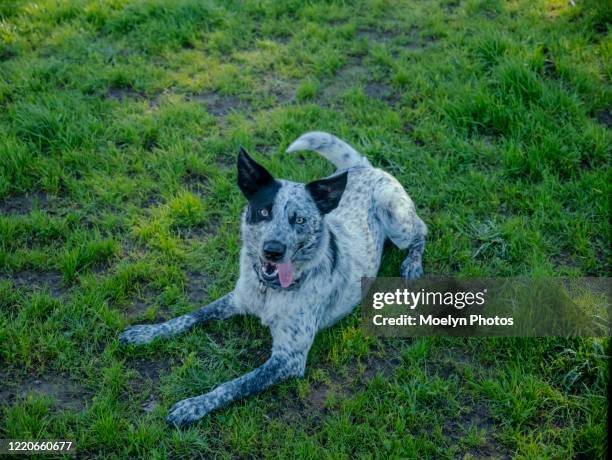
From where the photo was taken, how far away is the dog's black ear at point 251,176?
3.82 m

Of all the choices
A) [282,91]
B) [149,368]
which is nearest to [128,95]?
[282,91]

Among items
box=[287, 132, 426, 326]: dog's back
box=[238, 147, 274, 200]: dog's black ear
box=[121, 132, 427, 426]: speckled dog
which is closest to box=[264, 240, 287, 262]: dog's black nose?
box=[121, 132, 427, 426]: speckled dog

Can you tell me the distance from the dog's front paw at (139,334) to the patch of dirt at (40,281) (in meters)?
0.70

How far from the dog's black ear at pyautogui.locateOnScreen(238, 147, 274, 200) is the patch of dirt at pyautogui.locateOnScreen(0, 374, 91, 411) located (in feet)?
5.50

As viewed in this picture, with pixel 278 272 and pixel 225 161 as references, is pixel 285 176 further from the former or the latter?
pixel 278 272

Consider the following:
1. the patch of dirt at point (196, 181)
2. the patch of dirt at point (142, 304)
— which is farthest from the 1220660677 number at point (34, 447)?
the patch of dirt at point (196, 181)

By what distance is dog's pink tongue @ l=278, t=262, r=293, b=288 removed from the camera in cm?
388

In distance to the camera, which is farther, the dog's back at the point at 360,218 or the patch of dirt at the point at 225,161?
the patch of dirt at the point at 225,161

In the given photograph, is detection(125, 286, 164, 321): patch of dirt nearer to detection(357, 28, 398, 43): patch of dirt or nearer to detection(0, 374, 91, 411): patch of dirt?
detection(0, 374, 91, 411): patch of dirt

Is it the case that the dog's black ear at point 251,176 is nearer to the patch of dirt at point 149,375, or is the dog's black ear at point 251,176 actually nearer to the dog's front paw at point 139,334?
the dog's front paw at point 139,334

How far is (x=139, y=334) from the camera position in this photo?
4.11 m

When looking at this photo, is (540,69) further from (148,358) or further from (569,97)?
(148,358)

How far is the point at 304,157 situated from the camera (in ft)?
18.9

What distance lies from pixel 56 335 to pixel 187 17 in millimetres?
4655
